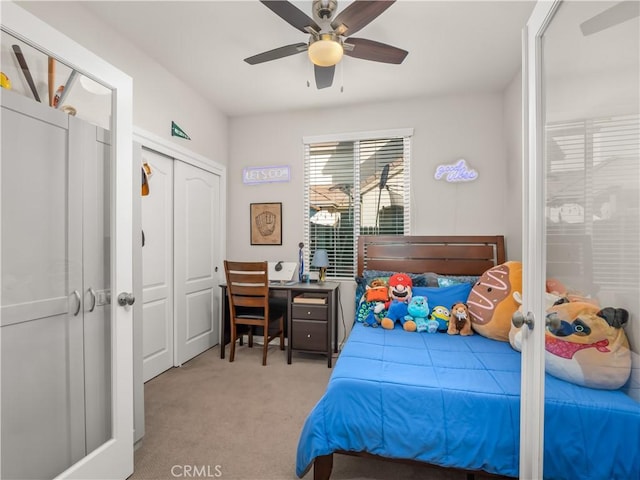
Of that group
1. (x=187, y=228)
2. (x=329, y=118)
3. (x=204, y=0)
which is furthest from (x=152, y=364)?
(x=329, y=118)

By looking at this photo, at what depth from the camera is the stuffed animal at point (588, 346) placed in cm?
84

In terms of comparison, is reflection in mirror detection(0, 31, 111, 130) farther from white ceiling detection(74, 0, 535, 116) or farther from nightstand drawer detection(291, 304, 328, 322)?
nightstand drawer detection(291, 304, 328, 322)

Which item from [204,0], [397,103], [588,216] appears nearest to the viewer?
[588,216]

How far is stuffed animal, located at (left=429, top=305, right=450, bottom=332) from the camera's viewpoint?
242 cm

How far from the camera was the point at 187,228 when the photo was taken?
3.15 meters

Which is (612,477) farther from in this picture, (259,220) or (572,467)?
(259,220)

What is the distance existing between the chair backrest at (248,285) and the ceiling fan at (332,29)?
5.75 ft

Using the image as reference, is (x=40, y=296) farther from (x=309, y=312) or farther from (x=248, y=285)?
(x=309, y=312)

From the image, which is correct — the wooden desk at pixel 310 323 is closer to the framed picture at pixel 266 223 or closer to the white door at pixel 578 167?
the framed picture at pixel 266 223

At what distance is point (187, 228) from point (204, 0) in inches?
77.0

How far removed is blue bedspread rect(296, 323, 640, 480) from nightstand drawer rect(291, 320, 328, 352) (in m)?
1.31

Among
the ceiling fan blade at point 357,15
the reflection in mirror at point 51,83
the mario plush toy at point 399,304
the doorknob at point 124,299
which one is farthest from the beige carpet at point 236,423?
the ceiling fan blade at point 357,15

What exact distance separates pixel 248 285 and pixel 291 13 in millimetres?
2219

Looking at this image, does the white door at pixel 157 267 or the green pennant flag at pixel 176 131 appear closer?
→ the white door at pixel 157 267
